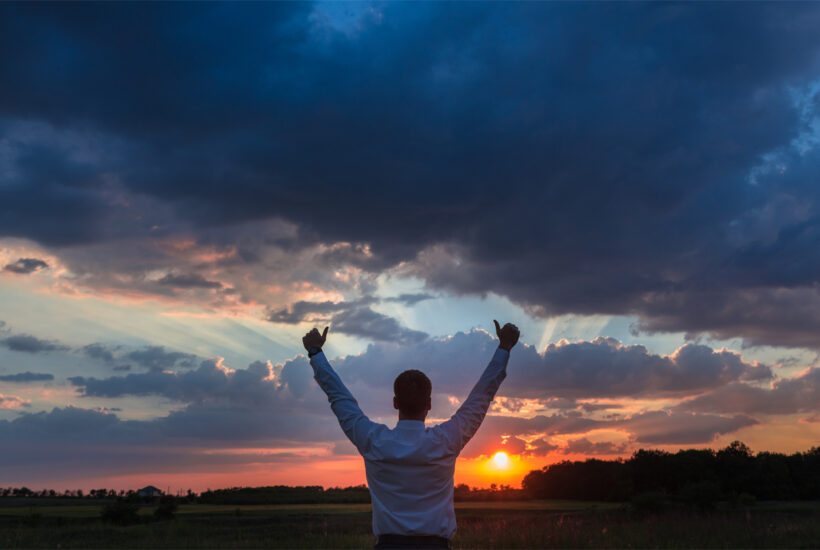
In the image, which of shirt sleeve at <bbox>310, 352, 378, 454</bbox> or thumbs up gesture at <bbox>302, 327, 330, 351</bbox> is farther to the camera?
thumbs up gesture at <bbox>302, 327, 330, 351</bbox>

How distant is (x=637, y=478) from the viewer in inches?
2474

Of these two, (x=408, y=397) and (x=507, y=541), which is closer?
(x=408, y=397)

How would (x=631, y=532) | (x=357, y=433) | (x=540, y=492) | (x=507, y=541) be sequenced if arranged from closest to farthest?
(x=357, y=433) → (x=507, y=541) → (x=631, y=532) → (x=540, y=492)

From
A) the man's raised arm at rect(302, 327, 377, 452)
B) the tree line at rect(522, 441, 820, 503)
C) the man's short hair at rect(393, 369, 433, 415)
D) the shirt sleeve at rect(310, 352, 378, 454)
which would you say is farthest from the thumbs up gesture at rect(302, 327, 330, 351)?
the tree line at rect(522, 441, 820, 503)

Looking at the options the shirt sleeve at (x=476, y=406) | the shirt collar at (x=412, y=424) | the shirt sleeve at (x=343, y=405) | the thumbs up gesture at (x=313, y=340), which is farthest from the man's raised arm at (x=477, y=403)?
the thumbs up gesture at (x=313, y=340)

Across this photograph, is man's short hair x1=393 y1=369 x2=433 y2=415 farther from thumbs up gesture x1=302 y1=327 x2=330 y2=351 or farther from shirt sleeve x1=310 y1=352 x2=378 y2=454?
thumbs up gesture x1=302 y1=327 x2=330 y2=351

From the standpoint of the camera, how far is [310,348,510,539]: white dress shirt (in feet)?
13.2

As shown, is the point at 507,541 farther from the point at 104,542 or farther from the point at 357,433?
the point at 357,433

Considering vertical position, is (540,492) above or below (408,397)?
below

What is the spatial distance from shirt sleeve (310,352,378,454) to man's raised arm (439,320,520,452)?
533 millimetres

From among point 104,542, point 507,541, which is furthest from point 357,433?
point 104,542

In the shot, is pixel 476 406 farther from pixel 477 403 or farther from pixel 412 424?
pixel 412 424

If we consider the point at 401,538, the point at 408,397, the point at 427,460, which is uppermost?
the point at 408,397

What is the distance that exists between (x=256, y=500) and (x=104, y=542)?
215ft
